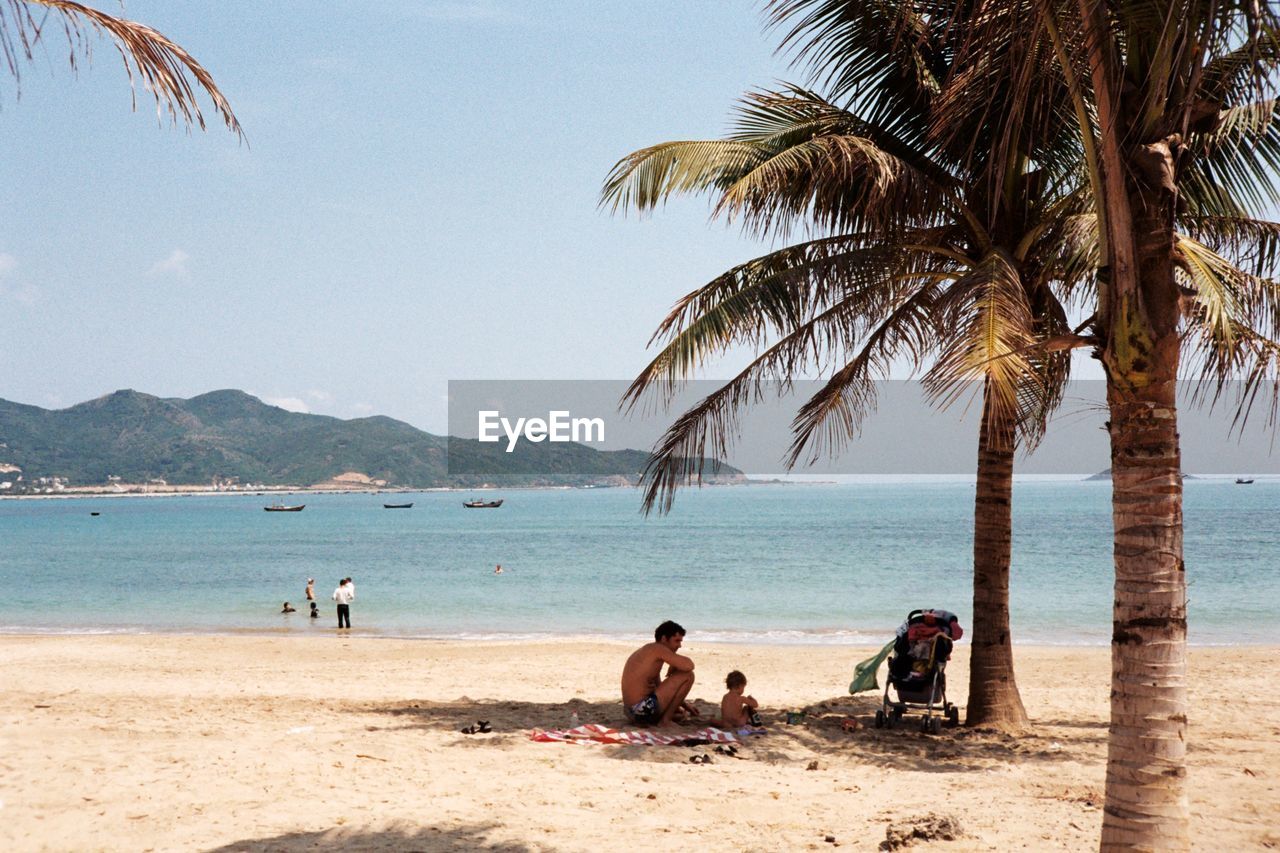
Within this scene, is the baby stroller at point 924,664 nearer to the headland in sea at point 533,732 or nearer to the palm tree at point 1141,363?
the headland in sea at point 533,732

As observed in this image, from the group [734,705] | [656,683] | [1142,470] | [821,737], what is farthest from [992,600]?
[1142,470]

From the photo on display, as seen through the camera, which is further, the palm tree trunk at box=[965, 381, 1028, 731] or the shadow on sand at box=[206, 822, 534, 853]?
the palm tree trunk at box=[965, 381, 1028, 731]

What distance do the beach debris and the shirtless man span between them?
300cm

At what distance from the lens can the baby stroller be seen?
879 cm

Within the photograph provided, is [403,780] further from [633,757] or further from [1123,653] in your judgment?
[1123,653]

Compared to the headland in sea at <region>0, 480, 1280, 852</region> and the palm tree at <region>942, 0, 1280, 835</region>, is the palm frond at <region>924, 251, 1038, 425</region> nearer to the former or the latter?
the palm tree at <region>942, 0, 1280, 835</region>

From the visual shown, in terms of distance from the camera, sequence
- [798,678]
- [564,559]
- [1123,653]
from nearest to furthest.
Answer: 1. [1123,653]
2. [798,678]
3. [564,559]

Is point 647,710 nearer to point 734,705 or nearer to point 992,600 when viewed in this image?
point 734,705

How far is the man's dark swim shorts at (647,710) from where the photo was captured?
8.60 meters

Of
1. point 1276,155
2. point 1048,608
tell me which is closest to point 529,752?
point 1276,155

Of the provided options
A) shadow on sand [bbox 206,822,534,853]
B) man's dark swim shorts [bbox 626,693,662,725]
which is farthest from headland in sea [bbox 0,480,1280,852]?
man's dark swim shorts [bbox 626,693,662,725]

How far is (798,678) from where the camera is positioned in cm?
1315

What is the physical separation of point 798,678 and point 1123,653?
31.3ft

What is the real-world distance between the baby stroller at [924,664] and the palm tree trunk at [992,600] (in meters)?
0.25
